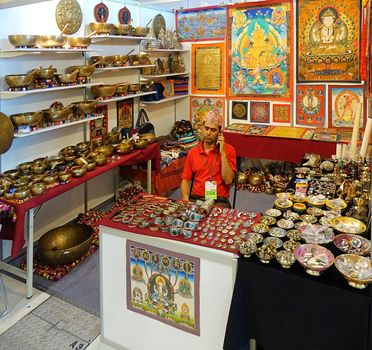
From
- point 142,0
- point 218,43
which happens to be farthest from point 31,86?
point 218,43

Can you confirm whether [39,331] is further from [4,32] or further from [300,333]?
[4,32]

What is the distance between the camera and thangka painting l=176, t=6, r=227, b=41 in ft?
17.4

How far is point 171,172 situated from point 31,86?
6.66 ft

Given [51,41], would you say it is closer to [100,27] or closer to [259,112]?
[100,27]

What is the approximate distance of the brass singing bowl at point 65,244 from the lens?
2961 millimetres

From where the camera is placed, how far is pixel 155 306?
1864mm

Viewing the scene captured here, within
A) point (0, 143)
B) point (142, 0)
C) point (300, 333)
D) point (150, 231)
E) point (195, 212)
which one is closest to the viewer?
point (300, 333)

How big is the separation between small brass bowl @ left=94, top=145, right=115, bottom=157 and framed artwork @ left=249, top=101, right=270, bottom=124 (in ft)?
7.43

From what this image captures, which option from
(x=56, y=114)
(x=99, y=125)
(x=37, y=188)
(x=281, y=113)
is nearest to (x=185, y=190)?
(x=37, y=188)

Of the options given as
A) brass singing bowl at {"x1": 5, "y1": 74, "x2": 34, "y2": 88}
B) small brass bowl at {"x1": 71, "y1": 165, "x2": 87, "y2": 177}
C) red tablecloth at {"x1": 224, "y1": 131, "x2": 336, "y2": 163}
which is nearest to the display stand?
small brass bowl at {"x1": 71, "y1": 165, "x2": 87, "y2": 177}

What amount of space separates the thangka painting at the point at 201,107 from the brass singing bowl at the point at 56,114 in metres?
2.50

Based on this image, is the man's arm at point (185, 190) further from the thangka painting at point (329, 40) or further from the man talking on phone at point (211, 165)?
the thangka painting at point (329, 40)

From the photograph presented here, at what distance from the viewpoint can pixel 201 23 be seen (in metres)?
5.45

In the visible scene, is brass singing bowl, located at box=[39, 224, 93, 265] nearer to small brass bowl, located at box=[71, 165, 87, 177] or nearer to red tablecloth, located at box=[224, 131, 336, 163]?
small brass bowl, located at box=[71, 165, 87, 177]
